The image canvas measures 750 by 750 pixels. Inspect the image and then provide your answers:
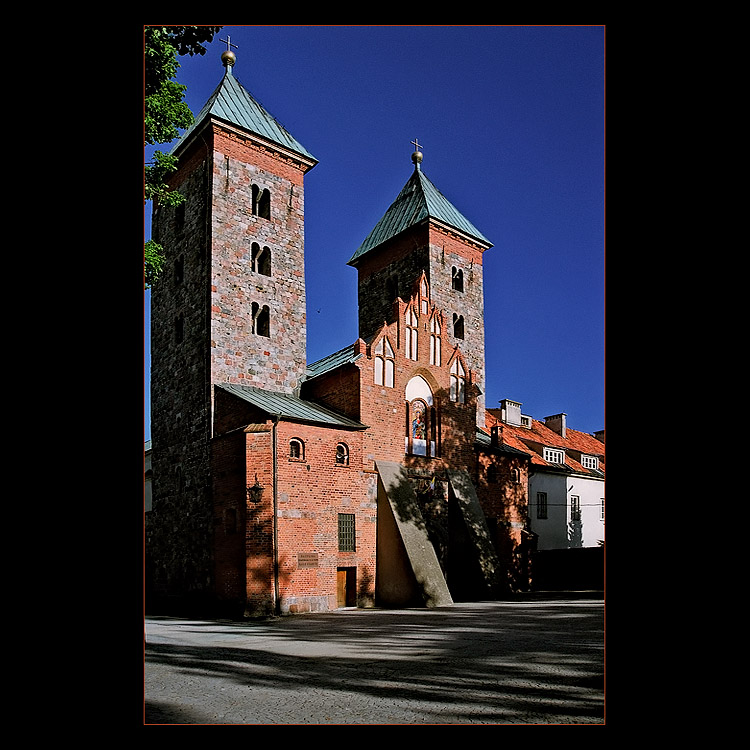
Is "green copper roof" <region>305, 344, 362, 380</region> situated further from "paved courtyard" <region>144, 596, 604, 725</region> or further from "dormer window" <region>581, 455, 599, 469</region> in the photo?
"dormer window" <region>581, 455, 599, 469</region>

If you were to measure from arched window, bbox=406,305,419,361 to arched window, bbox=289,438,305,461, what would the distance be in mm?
6231

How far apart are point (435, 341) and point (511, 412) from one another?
1700 cm

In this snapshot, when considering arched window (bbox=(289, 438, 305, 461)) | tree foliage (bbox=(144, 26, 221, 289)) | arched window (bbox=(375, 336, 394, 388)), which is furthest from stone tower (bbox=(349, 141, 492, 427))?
tree foliage (bbox=(144, 26, 221, 289))

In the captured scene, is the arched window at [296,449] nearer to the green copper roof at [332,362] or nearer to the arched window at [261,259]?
the green copper roof at [332,362]

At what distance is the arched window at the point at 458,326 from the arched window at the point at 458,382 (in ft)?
25.2

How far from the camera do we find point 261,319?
84.1 ft

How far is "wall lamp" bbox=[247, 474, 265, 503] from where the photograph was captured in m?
20.1

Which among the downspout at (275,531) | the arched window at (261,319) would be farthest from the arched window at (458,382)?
the downspout at (275,531)

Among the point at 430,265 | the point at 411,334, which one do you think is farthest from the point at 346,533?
the point at 430,265
